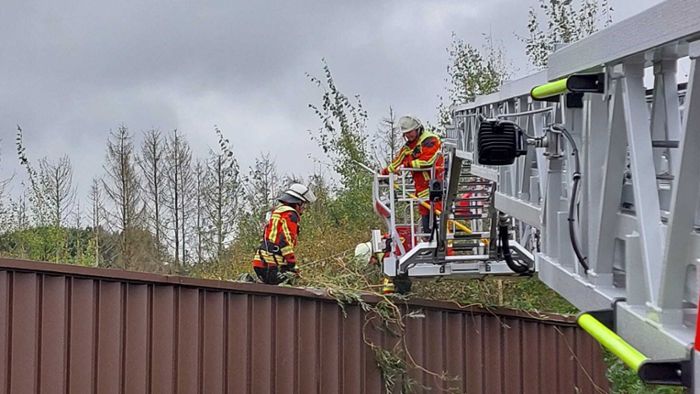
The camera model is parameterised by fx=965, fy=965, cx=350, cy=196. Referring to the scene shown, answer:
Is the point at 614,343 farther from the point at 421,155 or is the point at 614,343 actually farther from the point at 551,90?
the point at 421,155

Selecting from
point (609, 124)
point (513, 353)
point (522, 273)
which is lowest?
point (513, 353)

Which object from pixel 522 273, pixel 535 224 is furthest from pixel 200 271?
pixel 535 224

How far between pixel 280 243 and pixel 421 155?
157 cm

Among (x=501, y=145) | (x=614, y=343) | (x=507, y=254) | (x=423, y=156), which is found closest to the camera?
(x=614, y=343)

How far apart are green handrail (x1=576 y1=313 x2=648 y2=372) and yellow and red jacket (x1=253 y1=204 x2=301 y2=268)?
596 cm

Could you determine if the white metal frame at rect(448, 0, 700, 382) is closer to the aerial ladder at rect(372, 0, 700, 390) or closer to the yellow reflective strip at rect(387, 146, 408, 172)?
the aerial ladder at rect(372, 0, 700, 390)

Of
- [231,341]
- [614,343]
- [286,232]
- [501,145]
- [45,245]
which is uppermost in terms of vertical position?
[501,145]

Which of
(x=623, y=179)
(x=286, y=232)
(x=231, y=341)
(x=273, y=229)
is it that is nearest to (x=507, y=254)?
(x=286, y=232)

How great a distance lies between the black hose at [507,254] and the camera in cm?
817

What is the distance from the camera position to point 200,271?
1513 centimetres

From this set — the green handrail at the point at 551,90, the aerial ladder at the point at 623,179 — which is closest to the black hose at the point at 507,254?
the aerial ladder at the point at 623,179

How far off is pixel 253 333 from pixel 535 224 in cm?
277

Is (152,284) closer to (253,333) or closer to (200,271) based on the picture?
(253,333)

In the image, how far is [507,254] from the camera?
8.20m
